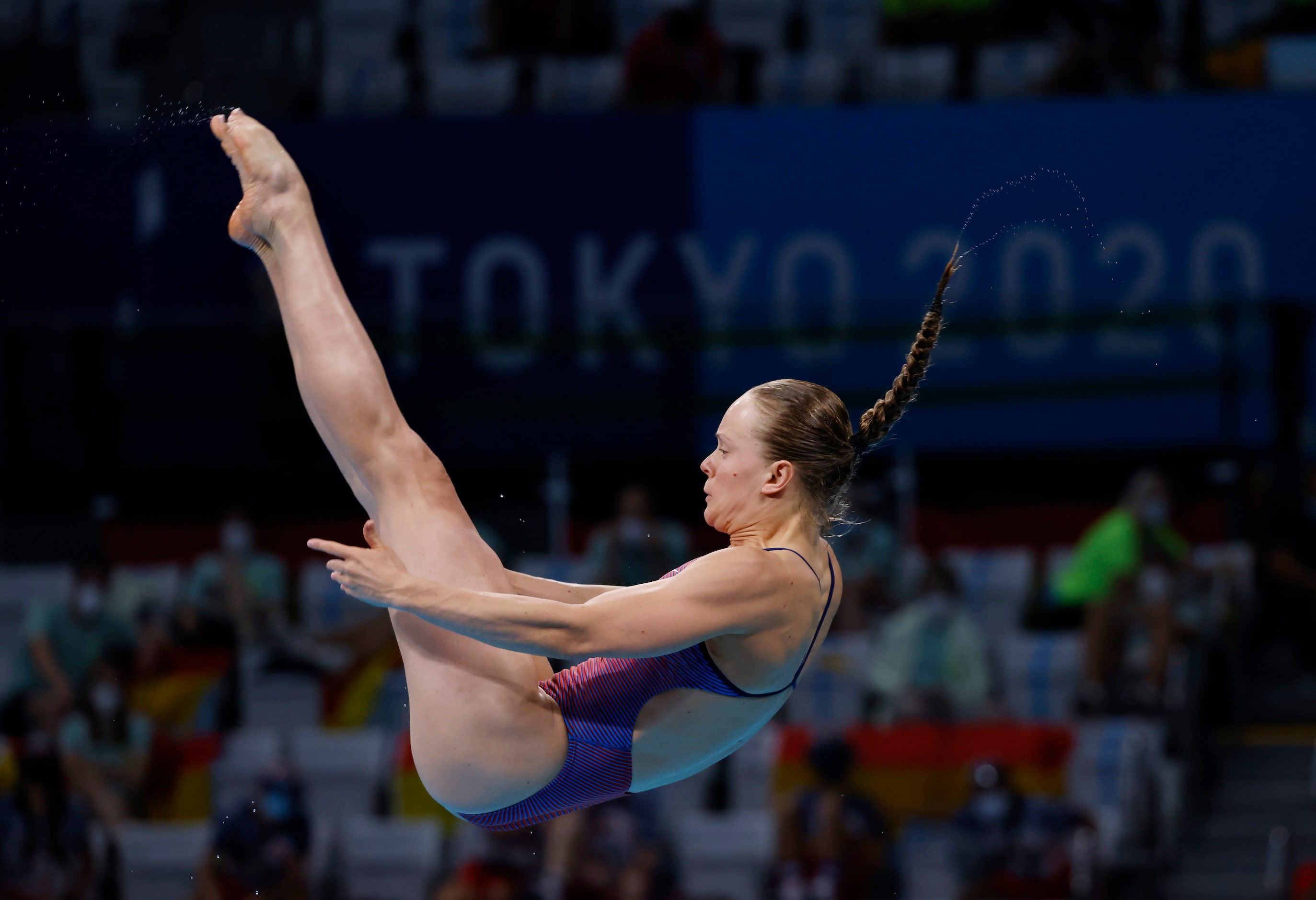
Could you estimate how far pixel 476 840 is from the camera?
8109mm

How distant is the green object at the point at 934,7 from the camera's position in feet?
33.7

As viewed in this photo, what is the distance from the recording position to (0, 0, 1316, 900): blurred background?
815 centimetres

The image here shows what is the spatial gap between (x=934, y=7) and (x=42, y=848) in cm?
709

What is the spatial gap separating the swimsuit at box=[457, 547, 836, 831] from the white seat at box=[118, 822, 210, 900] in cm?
468

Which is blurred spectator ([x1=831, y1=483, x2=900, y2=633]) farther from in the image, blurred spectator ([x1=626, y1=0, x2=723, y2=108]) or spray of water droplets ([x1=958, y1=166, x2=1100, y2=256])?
blurred spectator ([x1=626, y1=0, x2=723, y2=108])

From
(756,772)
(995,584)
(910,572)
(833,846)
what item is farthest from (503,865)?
(995,584)

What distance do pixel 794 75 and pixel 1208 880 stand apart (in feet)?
17.3

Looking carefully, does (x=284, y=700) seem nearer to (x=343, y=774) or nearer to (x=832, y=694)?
(x=343, y=774)

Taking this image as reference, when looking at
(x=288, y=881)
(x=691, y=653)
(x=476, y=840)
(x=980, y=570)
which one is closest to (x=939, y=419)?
(x=980, y=570)

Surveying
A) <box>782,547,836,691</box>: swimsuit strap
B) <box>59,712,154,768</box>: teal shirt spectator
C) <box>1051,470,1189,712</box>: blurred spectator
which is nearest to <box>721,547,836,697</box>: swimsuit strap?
<box>782,547,836,691</box>: swimsuit strap

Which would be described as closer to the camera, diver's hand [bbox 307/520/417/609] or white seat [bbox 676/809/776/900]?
diver's hand [bbox 307/520/417/609]

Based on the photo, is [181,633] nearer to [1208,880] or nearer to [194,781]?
[194,781]

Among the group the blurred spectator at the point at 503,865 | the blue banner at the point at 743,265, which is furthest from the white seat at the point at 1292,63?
the blurred spectator at the point at 503,865

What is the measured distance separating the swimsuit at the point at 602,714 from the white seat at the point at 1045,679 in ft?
16.5
